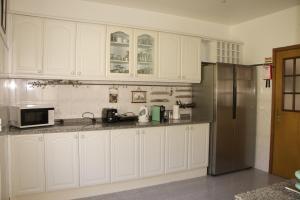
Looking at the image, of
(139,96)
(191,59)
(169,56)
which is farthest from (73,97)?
(191,59)

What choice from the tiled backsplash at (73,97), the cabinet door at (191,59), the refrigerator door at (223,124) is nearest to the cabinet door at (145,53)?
the tiled backsplash at (73,97)

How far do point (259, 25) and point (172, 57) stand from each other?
5.56 feet

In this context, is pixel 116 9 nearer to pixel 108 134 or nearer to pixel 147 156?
pixel 108 134

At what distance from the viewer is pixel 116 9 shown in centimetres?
347

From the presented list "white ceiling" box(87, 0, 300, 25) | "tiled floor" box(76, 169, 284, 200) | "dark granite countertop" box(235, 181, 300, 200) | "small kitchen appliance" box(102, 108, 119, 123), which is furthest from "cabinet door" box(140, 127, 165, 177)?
"dark granite countertop" box(235, 181, 300, 200)

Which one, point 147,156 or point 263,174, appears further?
point 263,174

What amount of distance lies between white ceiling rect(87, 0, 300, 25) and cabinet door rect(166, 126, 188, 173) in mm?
1832

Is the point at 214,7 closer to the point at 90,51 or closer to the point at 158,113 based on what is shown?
the point at 158,113

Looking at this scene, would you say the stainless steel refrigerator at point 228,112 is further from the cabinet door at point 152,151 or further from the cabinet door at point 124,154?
the cabinet door at point 124,154

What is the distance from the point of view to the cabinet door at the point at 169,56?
11.4 feet

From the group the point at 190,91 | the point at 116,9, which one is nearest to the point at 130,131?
the point at 190,91

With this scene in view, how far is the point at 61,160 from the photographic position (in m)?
2.69

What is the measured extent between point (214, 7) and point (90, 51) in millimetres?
1982

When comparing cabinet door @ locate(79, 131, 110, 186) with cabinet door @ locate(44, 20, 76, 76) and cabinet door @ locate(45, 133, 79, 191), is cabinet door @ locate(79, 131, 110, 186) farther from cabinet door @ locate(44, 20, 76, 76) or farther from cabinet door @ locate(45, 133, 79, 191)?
cabinet door @ locate(44, 20, 76, 76)
